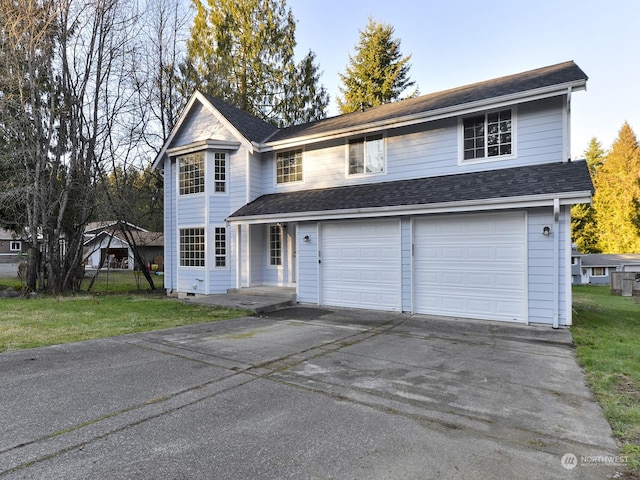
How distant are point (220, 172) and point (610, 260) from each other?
107 feet

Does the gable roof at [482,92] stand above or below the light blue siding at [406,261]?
above

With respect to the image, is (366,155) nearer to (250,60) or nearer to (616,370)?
(616,370)

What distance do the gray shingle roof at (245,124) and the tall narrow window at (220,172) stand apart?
45.7 inches

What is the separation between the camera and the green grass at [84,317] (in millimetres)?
6762

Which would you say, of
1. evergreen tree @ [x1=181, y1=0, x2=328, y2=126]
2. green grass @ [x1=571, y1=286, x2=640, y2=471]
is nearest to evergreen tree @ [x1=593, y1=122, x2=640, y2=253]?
evergreen tree @ [x1=181, y1=0, x2=328, y2=126]

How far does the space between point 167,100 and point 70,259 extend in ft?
29.5

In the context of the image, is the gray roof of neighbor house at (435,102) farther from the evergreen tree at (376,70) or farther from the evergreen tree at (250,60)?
the evergreen tree at (376,70)

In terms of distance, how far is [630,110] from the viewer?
120 ft

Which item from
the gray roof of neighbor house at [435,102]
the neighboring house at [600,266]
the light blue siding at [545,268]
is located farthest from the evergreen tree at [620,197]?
the light blue siding at [545,268]

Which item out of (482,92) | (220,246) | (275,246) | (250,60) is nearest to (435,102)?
(482,92)

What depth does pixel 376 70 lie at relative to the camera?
28.4 m

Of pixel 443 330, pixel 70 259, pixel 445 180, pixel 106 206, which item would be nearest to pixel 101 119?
pixel 106 206

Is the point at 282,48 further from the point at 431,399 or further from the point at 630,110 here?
the point at 630,110

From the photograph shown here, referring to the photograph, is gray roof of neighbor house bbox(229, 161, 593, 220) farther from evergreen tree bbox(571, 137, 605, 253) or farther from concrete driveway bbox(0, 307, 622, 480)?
evergreen tree bbox(571, 137, 605, 253)
